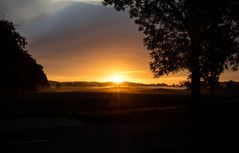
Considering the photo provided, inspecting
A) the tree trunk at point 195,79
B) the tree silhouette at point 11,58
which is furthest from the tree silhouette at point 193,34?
the tree silhouette at point 11,58

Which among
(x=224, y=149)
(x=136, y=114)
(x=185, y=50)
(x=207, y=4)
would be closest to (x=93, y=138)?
(x=224, y=149)

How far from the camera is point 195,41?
2581 cm

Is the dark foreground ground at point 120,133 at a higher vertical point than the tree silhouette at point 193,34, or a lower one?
lower

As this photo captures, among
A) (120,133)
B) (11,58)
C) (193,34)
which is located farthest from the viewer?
(11,58)

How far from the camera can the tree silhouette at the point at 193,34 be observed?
24.1 metres

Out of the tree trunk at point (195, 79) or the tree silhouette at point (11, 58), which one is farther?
the tree silhouette at point (11, 58)

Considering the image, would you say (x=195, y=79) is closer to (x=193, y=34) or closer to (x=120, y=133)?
(x=193, y=34)

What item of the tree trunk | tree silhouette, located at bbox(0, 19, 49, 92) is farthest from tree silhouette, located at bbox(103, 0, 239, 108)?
tree silhouette, located at bbox(0, 19, 49, 92)

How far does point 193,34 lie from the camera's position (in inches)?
997

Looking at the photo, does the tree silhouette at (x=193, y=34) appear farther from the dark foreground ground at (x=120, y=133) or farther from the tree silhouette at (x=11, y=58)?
the tree silhouette at (x=11, y=58)

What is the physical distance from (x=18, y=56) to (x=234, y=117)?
33.0 metres

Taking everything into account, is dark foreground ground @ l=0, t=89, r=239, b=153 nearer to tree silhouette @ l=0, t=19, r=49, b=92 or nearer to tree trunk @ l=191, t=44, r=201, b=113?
tree trunk @ l=191, t=44, r=201, b=113

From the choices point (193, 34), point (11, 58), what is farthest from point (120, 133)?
point (11, 58)

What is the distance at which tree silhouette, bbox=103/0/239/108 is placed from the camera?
24141mm
